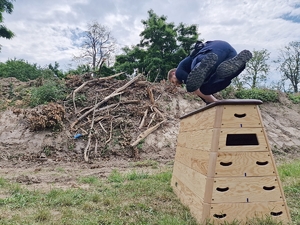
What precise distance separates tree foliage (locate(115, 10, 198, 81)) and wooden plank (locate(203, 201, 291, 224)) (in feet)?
59.2

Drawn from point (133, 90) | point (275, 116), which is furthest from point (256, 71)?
point (133, 90)

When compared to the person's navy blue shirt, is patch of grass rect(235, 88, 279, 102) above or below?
above

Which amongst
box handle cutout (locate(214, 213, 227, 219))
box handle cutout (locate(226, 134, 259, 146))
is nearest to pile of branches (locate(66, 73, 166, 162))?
box handle cutout (locate(226, 134, 259, 146))

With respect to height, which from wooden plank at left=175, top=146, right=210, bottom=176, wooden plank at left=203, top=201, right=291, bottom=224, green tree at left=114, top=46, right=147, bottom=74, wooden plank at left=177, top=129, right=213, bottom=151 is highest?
green tree at left=114, top=46, right=147, bottom=74

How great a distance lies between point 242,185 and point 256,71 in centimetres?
1761

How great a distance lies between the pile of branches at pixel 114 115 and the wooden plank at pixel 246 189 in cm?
446

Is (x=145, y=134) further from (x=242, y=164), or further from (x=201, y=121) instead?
(x=242, y=164)

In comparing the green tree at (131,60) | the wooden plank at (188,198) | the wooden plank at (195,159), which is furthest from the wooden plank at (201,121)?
the green tree at (131,60)

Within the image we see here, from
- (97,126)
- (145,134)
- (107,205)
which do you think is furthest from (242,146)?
(97,126)

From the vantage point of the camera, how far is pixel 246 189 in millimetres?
1753

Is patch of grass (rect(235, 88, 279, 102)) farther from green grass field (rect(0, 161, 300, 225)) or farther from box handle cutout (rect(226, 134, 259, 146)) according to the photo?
box handle cutout (rect(226, 134, 259, 146))

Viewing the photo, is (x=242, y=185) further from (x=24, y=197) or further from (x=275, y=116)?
(x=275, y=116)

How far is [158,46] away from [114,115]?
14.5 meters

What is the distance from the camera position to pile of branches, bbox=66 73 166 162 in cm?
638
